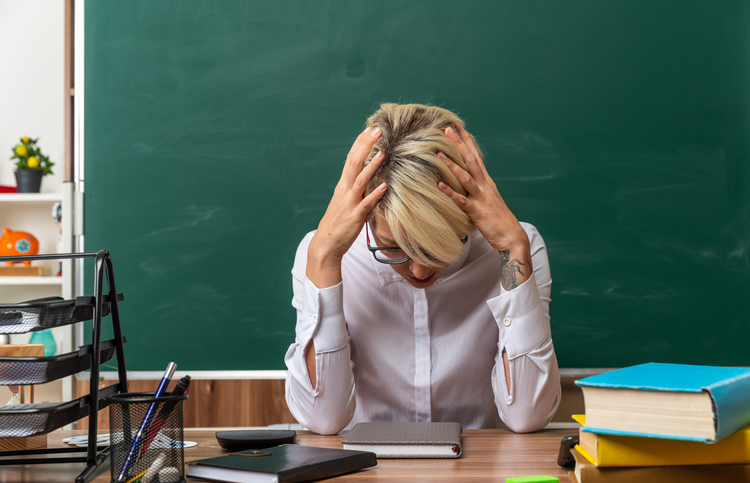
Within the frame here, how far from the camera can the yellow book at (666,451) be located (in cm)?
61

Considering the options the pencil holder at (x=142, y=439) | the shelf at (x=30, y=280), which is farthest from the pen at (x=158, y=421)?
the shelf at (x=30, y=280)

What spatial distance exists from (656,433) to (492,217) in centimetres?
60

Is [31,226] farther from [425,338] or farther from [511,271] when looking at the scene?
[511,271]

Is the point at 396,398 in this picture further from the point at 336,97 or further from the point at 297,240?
the point at 336,97

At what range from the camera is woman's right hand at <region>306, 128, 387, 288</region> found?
1.08 meters

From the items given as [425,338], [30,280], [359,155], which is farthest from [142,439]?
[30,280]

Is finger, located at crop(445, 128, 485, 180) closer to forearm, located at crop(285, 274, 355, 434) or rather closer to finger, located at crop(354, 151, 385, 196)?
finger, located at crop(354, 151, 385, 196)

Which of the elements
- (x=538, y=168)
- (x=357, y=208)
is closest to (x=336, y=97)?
(x=538, y=168)

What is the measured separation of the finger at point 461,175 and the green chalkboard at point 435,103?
0.76 metres

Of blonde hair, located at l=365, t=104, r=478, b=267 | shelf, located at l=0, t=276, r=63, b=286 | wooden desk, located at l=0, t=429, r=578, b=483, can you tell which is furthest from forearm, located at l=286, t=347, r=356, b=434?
shelf, located at l=0, t=276, r=63, b=286

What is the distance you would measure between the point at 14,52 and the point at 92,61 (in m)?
1.43

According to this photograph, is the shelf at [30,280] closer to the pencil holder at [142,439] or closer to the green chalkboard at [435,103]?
the green chalkboard at [435,103]

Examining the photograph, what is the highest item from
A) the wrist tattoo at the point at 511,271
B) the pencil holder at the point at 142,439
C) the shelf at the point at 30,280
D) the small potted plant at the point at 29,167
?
the small potted plant at the point at 29,167

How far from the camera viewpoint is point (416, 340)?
131 centimetres
